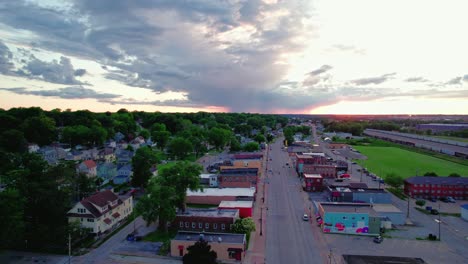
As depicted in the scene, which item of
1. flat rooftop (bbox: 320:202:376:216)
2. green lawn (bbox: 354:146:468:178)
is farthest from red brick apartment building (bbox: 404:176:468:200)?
flat rooftop (bbox: 320:202:376:216)

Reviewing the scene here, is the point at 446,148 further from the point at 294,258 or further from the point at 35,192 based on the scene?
the point at 35,192

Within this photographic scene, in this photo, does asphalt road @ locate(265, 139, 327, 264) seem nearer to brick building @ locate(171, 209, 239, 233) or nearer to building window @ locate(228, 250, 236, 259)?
building window @ locate(228, 250, 236, 259)

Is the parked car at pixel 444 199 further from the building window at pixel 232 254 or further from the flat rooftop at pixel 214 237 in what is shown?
the building window at pixel 232 254

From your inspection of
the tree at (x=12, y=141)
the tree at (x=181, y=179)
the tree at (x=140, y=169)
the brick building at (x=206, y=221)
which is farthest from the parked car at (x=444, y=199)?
the tree at (x=12, y=141)

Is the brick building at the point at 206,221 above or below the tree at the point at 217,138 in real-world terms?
below

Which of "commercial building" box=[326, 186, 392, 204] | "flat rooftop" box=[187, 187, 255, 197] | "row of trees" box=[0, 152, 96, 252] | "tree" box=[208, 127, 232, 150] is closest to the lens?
"row of trees" box=[0, 152, 96, 252]
